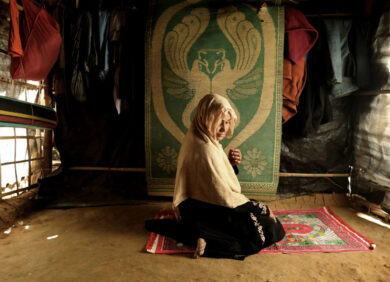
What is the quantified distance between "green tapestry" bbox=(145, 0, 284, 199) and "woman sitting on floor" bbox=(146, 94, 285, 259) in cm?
80

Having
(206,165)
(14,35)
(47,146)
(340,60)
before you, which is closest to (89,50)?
(14,35)

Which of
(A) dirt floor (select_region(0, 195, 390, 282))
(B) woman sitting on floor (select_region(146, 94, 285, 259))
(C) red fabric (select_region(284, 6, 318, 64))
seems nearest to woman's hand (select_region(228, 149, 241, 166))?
(B) woman sitting on floor (select_region(146, 94, 285, 259))

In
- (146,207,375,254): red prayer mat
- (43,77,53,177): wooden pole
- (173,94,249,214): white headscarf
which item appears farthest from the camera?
(43,77,53,177): wooden pole

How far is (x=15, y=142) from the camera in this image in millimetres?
2873

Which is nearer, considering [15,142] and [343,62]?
[343,62]

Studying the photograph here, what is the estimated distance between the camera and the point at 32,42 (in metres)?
2.30

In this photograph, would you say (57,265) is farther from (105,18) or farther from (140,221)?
(105,18)

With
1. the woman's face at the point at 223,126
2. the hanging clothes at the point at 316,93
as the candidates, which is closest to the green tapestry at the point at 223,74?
the hanging clothes at the point at 316,93

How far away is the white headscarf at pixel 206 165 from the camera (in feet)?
5.90

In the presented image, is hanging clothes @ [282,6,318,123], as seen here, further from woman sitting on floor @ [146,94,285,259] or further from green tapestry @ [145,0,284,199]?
woman sitting on floor @ [146,94,285,259]

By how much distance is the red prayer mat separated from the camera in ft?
6.29

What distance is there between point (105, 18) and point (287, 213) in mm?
2941

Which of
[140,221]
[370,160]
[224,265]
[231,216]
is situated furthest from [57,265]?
[370,160]

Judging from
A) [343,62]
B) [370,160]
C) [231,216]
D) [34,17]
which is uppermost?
[34,17]
